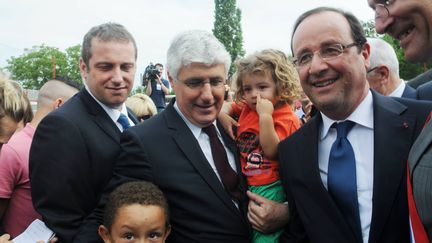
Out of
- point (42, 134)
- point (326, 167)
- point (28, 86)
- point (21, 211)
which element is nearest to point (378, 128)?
point (326, 167)

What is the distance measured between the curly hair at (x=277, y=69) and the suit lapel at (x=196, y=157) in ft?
2.37

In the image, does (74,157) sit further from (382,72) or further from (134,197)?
(382,72)

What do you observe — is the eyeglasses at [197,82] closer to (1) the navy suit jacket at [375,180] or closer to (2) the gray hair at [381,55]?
(1) the navy suit jacket at [375,180]

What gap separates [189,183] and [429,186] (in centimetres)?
131

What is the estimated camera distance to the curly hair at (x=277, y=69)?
2.87 metres

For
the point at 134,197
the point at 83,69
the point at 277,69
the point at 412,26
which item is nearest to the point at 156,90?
the point at 83,69

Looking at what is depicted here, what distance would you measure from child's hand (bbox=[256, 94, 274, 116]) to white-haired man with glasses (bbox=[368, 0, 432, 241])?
1.07 meters

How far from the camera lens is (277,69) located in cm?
286

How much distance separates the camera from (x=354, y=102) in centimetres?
233

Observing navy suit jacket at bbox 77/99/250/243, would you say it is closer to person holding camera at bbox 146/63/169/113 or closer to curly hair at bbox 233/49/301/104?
curly hair at bbox 233/49/301/104

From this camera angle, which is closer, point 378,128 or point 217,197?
point 378,128

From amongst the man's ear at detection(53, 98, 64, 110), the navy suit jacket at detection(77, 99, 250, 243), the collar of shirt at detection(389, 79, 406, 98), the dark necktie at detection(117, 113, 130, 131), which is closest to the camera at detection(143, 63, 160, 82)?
the man's ear at detection(53, 98, 64, 110)

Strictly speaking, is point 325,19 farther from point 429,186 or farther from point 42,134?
point 42,134

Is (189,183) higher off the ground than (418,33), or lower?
lower
